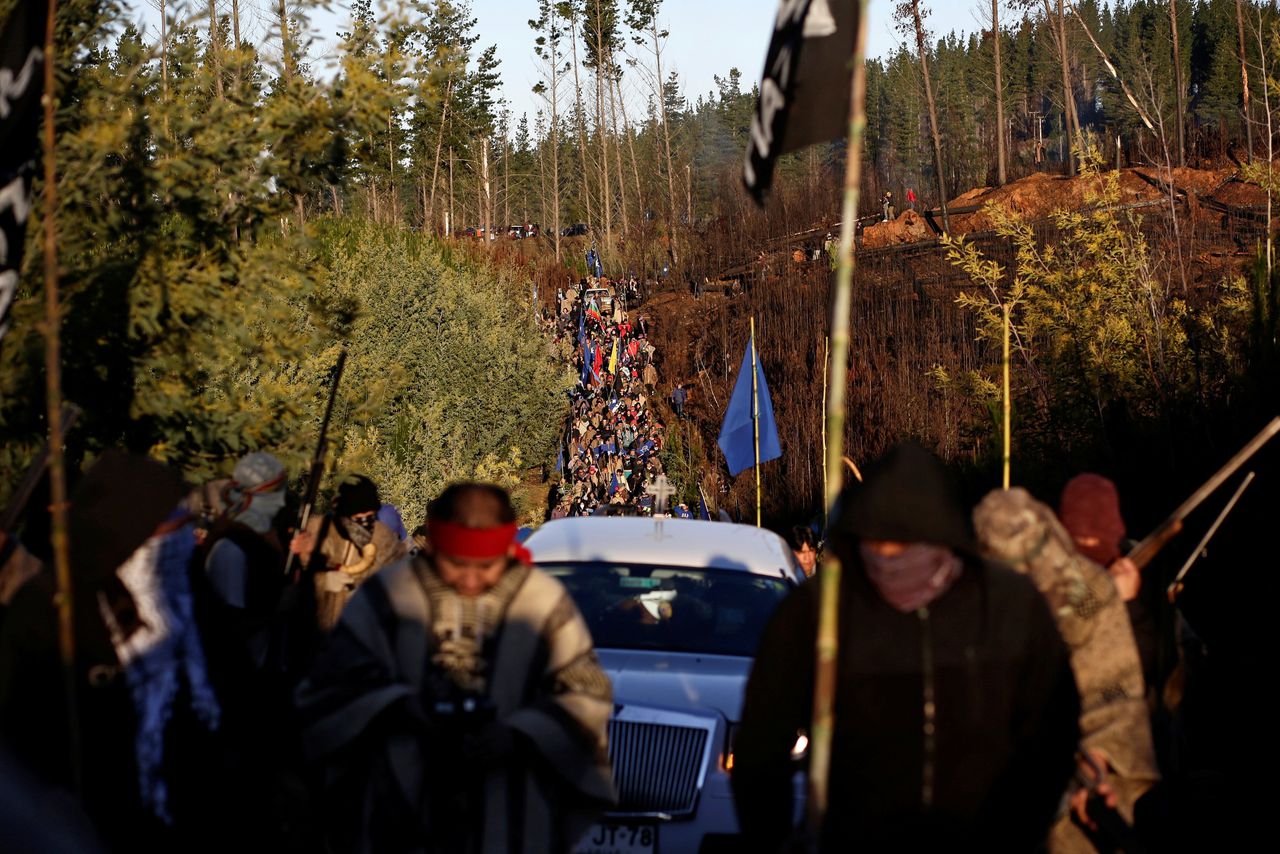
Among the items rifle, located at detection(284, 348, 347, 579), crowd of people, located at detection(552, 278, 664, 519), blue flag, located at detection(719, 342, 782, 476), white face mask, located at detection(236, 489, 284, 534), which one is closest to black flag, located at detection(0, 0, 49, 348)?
white face mask, located at detection(236, 489, 284, 534)

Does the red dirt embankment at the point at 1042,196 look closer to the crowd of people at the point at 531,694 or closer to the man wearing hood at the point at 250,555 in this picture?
the man wearing hood at the point at 250,555

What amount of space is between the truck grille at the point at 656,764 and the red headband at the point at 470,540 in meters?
2.01

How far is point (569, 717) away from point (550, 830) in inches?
14.4

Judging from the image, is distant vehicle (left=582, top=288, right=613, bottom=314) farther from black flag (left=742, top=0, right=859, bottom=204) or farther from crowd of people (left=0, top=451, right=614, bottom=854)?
black flag (left=742, top=0, right=859, bottom=204)

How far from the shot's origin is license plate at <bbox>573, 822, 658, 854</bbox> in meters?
5.99

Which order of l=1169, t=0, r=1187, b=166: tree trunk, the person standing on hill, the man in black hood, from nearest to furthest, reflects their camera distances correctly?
the man in black hood → l=1169, t=0, r=1187, b=166: tree trunk → the person standing on hill

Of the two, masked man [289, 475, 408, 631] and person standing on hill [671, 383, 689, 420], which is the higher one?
person standing on hill [671, 383, 689, 420]

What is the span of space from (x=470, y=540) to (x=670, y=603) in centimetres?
330

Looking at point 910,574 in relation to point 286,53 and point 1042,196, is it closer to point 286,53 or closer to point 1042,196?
point 286,53

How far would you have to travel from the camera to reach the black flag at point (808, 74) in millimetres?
4285

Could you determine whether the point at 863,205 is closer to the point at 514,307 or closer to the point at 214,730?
the point at 514,307

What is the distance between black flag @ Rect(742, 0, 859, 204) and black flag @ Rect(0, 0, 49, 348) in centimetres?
269

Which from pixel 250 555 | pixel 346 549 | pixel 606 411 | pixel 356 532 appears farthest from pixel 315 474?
pixel 606 411

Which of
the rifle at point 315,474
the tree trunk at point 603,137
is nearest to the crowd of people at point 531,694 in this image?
the rifle at point 315,474
